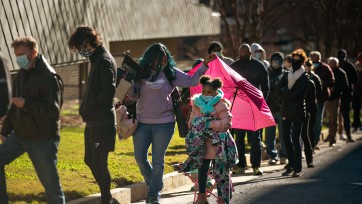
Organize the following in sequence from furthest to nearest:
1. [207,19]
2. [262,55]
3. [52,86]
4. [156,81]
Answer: [207,19], [262,55], [156,81], [52,86]

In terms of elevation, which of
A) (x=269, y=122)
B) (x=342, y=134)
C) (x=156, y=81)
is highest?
(x=156, y=81)

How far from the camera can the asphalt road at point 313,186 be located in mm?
11953

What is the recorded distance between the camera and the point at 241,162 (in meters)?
15.0

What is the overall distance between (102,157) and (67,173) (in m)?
2.44

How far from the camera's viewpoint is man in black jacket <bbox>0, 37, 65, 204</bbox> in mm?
8820

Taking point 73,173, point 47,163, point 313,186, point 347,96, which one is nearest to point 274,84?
point 313,186

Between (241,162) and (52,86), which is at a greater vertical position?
(52,86)

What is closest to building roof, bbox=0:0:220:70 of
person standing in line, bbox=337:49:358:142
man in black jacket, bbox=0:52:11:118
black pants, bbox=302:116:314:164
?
black pants, bbox=302:116:314:164

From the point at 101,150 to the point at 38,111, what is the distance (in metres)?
1.70

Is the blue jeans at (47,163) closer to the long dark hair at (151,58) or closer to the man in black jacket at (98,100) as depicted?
the man in black jacket at (98,100)

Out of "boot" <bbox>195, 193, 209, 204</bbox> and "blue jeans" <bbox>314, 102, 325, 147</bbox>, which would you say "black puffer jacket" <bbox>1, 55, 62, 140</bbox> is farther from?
"blue jeans" <bbox>314, 102, 325, 147</bbox>

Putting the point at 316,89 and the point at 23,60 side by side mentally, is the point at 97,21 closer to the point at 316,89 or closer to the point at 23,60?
the point at 316,89

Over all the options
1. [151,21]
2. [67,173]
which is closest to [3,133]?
[67,173]

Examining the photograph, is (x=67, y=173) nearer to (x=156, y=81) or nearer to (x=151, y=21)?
(x=156, y=81)
